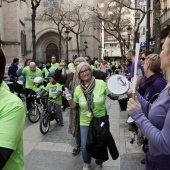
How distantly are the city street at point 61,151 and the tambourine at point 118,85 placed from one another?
197 centimetres

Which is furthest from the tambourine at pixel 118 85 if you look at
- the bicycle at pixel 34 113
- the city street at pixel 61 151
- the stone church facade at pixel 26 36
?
the stone church facade at pixel 26 36

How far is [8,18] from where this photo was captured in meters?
24.1

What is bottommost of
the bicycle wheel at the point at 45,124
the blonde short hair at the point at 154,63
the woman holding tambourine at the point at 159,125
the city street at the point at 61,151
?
the city street at the point at 61,151

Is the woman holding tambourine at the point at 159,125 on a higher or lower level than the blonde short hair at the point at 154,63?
A: lower

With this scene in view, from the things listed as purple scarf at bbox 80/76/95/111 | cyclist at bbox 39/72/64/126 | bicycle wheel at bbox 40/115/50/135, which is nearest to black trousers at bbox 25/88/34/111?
cyclist at bbox 39/72/64/126

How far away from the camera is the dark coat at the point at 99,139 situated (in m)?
3.25

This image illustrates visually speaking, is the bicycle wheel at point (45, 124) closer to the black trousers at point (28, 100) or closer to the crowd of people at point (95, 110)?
the crowd of people at point (95, 110)

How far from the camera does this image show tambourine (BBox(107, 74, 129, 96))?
2.25 meters

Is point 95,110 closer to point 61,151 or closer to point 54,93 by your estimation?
point 61,151

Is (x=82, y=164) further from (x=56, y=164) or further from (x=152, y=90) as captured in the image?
(x=152, y=90)

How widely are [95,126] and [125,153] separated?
1.39 metres

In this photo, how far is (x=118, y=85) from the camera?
2.34 metres

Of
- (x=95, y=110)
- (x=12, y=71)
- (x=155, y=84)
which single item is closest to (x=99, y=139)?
(x=95, y=110)

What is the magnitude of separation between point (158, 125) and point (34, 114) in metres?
5.42
